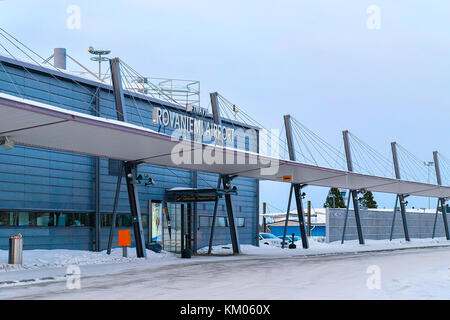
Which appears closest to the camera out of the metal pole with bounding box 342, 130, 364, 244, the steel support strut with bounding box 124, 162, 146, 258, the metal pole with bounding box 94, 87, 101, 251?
the steel support strut with bounding box 124, 162, 146, 258

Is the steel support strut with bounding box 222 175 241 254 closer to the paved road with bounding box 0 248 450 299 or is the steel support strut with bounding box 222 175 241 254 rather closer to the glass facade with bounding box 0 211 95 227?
the glass facade with bounding box 0 211 95 227

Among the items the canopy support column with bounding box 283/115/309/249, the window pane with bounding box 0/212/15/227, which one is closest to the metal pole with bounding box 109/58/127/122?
the window pane with bounding box 0/212/15/227

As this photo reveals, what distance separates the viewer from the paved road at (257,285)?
42.4ft

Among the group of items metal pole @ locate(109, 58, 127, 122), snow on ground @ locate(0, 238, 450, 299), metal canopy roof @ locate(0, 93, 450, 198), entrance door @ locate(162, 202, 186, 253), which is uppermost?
metal pole @ locate(109, 58, 127, 122)

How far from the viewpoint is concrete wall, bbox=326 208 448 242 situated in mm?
51434

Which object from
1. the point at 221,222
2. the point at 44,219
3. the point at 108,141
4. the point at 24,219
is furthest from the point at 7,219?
the point at 221,222

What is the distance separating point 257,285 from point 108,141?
9.49 metres

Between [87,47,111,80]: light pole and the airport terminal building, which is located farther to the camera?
[87,47,111,80]: light pole

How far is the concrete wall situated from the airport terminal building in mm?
18720

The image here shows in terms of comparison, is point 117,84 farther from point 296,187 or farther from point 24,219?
point 296,187

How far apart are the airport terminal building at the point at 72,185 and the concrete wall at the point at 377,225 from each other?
737 inches

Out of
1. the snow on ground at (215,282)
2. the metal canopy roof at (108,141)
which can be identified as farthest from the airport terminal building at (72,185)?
the snow on ground at (215,282)

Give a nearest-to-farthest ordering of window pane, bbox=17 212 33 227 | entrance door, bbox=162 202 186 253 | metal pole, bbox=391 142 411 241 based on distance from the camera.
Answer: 1. window pane, bbox=17 212 33 227
2. entrance door, bbox=162 202 186 253
3. metal pole, bbox=391 142 411 241

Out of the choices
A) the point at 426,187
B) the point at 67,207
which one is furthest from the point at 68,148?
the point at 426,187
